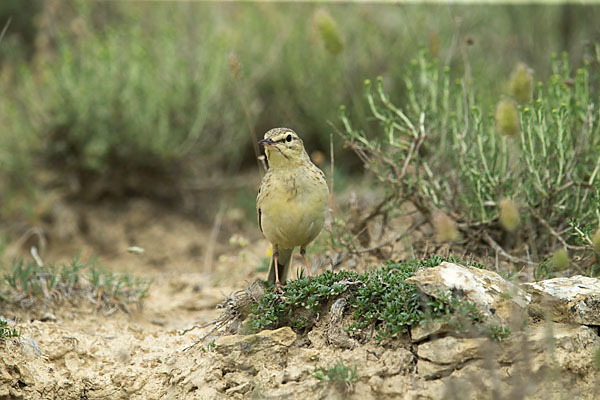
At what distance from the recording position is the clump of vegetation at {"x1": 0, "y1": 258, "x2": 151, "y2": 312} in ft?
15.8

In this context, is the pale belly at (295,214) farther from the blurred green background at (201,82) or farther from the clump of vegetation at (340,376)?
the blurred green background at (201,82)

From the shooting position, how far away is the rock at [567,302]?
3381 millimetres

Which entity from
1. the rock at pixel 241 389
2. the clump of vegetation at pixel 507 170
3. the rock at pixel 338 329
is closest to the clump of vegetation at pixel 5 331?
the rock at pixel 241 389

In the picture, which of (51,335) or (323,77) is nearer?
(51,335)

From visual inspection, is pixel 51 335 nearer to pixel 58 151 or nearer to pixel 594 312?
pixel 594 312

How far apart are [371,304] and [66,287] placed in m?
2.55

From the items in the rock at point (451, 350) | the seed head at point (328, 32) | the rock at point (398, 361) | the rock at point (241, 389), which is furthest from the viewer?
the seed head at point (328, 32)

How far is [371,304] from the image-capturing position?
11.7ft

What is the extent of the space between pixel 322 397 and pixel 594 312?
1.43 m

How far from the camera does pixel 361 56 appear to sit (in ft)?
28.6

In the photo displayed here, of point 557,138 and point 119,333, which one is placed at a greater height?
point 557,138

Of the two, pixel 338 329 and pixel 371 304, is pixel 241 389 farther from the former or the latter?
pixel 371 304

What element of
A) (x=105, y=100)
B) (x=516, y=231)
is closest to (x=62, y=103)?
(x=105, y=100)

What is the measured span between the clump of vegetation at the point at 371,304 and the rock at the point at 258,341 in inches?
3.7
